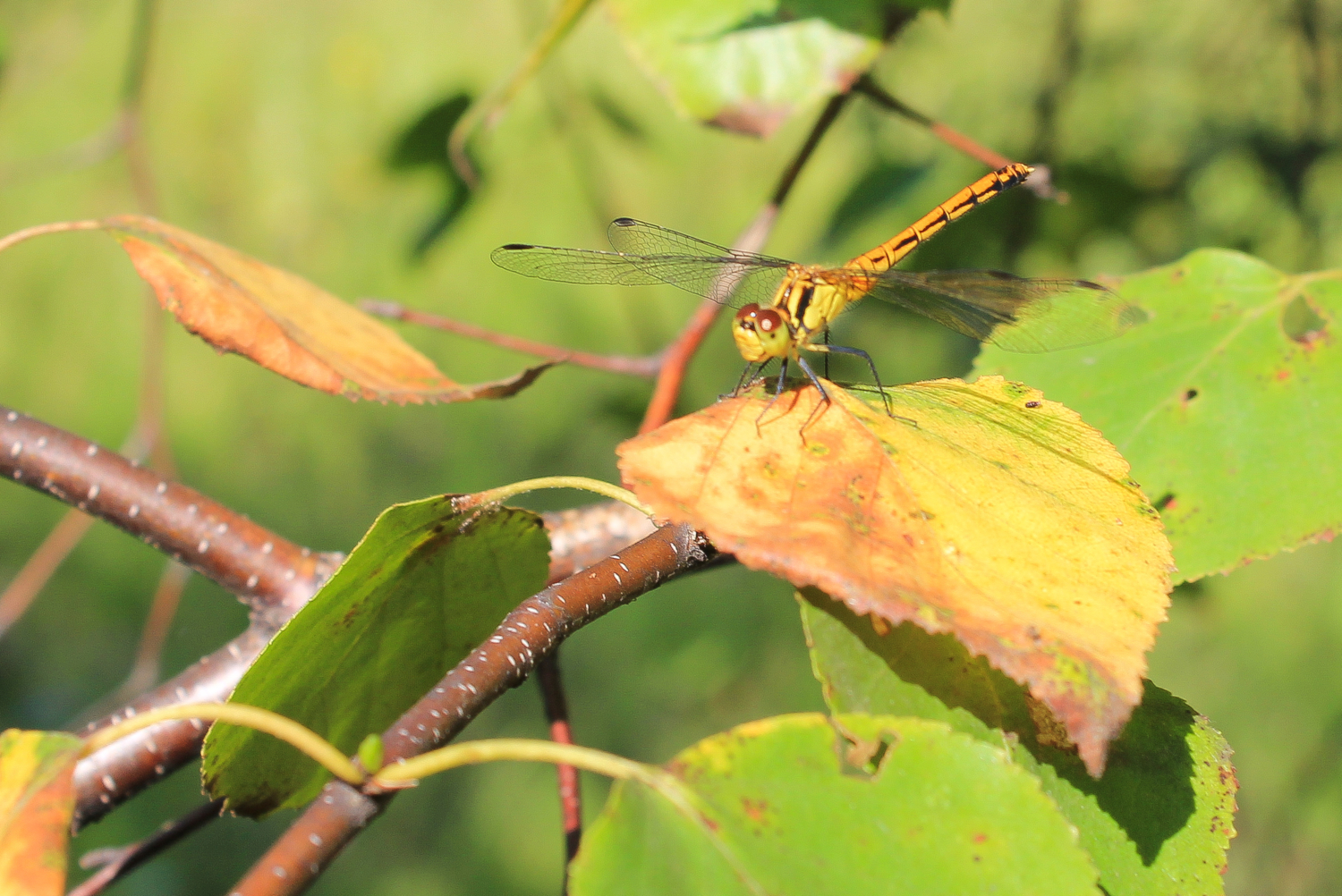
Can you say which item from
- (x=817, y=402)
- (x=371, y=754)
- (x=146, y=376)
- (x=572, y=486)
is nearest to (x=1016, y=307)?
(x=817, y=402)

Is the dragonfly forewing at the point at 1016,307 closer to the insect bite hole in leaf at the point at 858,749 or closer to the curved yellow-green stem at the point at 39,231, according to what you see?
the insect bite hole in leaf at the point at 858,749

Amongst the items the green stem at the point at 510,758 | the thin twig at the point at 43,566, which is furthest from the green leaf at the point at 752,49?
the thin twig at the point at 43,566

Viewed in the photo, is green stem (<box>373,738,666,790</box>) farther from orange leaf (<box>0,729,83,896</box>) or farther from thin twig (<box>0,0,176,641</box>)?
thin twig (<box>0,0,176,641</box>)

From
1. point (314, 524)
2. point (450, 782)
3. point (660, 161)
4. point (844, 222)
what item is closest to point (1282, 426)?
point (844, 222)

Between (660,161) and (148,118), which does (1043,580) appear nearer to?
(660,161)

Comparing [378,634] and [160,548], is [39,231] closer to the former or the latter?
[160,548]
